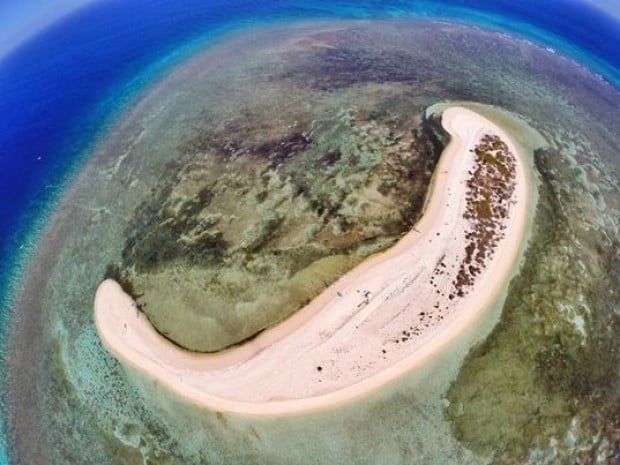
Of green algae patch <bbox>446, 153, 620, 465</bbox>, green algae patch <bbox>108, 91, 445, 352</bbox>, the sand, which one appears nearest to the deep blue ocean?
green algae patch <bbox>108, 91, 445, 352</bbox>

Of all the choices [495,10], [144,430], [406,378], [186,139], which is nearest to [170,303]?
[144,430]

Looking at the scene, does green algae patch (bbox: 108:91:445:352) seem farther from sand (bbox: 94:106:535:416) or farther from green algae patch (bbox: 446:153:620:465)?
green algae patch (bbox: 446:153:620:465)

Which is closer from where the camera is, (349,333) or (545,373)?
(545,373)

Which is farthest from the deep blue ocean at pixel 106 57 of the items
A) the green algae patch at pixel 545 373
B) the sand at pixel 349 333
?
the green algae patch at pixel 545 373

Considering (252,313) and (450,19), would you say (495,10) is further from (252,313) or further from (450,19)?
(252,313)

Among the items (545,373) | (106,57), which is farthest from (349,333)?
(106,57)

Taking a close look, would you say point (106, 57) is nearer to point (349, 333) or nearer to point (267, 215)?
point (267, 215)
